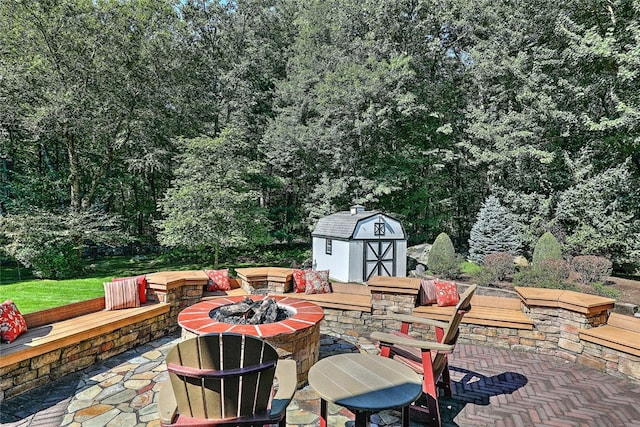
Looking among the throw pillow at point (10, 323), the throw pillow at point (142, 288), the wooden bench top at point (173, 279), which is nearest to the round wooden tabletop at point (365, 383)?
the throw pillow at point (10, 323)

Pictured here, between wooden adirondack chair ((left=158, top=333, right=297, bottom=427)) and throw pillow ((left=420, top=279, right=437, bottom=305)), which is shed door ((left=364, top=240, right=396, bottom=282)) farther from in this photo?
wooden adirondack chair ((left=158, top=333, right=297, bottom=427))

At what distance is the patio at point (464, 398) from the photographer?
271cm

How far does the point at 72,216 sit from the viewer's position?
33.3 feet

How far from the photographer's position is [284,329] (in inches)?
127

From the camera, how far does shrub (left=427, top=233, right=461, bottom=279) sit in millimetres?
9602

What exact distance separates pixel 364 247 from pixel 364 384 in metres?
8.34

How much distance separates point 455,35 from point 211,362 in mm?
17519

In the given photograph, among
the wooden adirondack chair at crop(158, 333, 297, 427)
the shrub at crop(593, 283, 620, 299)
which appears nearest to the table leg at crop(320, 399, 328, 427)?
the wooden adirondack chair at crop(158, 333, 297, 427)

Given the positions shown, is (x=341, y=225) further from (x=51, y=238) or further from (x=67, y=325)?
(x=51, y=238)

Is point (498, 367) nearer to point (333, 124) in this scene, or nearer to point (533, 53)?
point (333, 124)

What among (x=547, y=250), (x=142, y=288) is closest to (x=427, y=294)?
(x=142, y=288)

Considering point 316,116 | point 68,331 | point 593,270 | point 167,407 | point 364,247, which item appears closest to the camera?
point 167,407

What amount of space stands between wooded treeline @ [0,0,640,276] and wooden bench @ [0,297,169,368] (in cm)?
541

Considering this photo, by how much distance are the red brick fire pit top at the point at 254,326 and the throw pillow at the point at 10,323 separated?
56.9 inches
